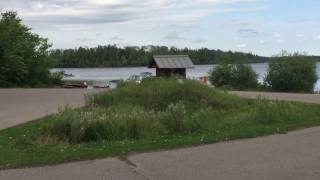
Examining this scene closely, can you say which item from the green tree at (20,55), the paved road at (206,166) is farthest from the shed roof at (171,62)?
the paved road at (206,166)

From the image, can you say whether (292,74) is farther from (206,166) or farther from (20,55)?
(206,166)

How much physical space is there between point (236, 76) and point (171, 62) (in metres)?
8.65

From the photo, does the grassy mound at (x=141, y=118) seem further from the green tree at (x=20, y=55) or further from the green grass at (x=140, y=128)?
the green tree at (x=20, y=55)

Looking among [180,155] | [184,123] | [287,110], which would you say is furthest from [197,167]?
[287,110]

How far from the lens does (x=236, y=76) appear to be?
40.3 metres

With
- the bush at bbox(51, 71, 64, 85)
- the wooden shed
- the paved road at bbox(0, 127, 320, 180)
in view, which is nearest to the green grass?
the paved road at bbox(0, 127, 320, 180)

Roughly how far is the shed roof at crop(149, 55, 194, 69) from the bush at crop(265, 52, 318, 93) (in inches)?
292

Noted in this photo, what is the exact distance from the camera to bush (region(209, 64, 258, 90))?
3994cm

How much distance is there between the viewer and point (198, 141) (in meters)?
10.6

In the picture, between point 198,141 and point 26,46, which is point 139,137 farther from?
point 26,46

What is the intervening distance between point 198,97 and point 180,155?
8.42 m

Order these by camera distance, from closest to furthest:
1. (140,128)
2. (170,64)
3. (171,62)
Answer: (140,128), (170,64), (171,62)

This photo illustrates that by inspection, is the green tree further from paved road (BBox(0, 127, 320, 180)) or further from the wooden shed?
paved road (BBox(0, 127, 320, 180))

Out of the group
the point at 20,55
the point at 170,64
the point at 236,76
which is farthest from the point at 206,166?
the point at 236,76
